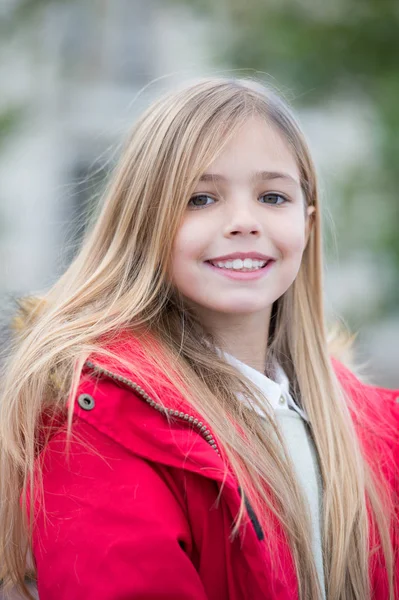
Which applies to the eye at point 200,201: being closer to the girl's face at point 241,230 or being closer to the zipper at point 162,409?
the girl's face at point 241,230

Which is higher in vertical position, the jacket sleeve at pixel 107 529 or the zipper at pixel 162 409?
the zipper at pixel 162 409

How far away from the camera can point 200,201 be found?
199cm

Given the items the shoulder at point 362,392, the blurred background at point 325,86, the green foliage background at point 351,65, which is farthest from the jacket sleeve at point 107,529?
the green foliage background at point 351,65

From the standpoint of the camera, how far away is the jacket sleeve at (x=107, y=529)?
1639 mm

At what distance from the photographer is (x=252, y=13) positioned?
7.09m

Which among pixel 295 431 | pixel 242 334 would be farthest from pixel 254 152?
pixel 295 431

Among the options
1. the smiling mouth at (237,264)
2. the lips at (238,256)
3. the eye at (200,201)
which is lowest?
the smiling mouth at (237,264)

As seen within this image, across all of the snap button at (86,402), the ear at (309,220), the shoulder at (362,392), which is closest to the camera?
the snap button at (86,402)

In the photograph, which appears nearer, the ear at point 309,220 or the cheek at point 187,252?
the cheek at point 187,252

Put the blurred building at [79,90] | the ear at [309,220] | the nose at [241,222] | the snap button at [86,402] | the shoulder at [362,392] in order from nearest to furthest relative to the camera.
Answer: the snap button at [86,402]
the nose at [241,222]
the ear at [309,220]
the shoulder at [362,392]
the blurred building at [79,90]

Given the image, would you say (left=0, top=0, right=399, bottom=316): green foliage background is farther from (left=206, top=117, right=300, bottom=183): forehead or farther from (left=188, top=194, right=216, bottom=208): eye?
(left=188, top=194, right=216, bottom=208): eye

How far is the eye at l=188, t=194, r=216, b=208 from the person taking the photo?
1985 mm

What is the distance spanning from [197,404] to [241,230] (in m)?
0.42

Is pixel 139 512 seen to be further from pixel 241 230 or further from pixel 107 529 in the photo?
pixel 241 230
